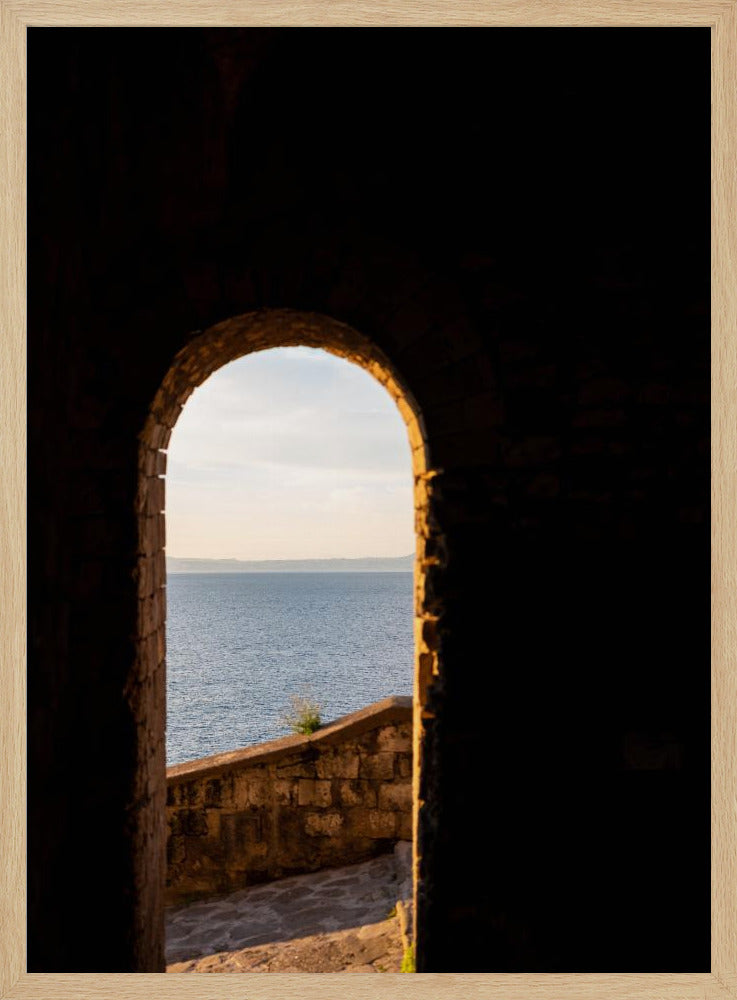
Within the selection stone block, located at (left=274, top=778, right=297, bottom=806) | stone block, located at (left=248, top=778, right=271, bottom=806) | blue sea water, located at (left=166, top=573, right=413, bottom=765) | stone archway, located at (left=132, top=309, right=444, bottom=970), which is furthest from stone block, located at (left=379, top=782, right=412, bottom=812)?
blue sea water, located at (left=166, top=573, right=413, bottom=765)

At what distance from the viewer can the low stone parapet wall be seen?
20.5 ft

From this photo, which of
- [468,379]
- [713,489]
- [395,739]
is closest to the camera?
[713,489]

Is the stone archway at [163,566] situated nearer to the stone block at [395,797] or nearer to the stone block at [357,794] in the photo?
the stone block at [357,794]

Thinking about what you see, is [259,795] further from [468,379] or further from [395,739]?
[468,379]

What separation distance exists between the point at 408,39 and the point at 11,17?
161cm

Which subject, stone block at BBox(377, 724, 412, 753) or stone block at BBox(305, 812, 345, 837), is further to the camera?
stone block at BBox(377, 724, 412, 753)

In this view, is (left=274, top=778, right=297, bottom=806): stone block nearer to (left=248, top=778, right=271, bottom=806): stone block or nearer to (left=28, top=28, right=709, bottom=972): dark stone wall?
(left=248, top=778, right=271, bottom=806): stone block

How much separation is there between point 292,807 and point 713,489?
5503 mm

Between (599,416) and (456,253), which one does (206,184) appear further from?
(599,416)

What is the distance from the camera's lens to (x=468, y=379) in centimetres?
273

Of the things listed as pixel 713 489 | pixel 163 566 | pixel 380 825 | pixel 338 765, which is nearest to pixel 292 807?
pixel 338 765

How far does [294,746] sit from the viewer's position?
20.7ft

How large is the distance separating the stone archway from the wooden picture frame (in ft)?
1.94

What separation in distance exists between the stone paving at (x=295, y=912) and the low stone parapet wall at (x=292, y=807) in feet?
0.53
